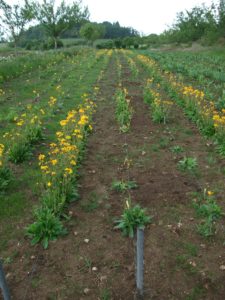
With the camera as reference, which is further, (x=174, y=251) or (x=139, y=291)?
(x=174, y=251)

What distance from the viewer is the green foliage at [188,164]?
21.9 ft

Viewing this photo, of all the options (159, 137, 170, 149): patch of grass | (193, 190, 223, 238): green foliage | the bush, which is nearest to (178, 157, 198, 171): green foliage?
(159, 137, 170, 149): patch of grass

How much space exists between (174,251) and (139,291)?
2.94ft

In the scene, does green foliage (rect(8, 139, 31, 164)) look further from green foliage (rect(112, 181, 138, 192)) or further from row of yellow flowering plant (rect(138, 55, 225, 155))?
row of yellow flowering plant (rect(138, 55, 225, 155))

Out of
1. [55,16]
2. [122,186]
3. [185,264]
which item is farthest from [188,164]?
[55,16]

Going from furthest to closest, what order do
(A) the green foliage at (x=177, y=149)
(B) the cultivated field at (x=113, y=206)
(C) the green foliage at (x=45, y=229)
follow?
(A) the green foliage at (x=177, y=149) → (C) the green foliage at (x=45, y=229) → (B) the cultivated field at (x=113, y=206)

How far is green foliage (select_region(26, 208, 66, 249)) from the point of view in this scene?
4.70m

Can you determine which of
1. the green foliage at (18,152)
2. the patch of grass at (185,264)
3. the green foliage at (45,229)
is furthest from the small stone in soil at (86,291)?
the green foliage at (18,152)

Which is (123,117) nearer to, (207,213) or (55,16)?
(207,213)

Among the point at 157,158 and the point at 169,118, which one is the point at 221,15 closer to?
the point at 169,118

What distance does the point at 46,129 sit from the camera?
30.2ft

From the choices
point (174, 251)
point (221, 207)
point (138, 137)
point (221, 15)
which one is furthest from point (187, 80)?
point (221, 15)

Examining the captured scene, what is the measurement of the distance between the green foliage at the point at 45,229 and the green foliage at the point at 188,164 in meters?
2.95

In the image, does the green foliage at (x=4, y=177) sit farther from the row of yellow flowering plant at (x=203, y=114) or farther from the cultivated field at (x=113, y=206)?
the row of yellow flowering plant at (x=203, y=114)
